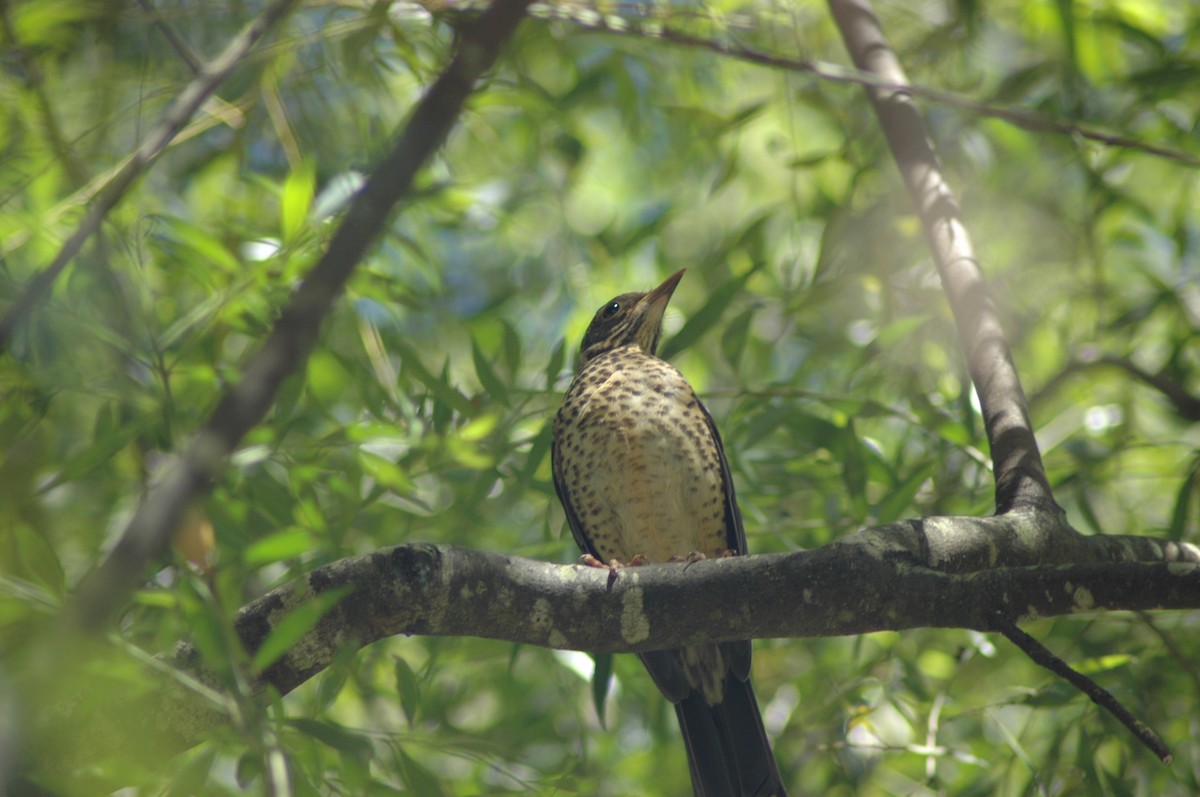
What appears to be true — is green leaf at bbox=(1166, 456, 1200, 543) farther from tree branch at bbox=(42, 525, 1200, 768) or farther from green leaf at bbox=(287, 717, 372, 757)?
green leaf at bbox=(287, 717, 372, 757)

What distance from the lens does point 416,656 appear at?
516 cm

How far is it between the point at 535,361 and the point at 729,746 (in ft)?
7.04

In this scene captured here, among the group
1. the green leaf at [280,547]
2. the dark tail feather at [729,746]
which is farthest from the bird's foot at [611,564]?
the green leaf at [280,547]

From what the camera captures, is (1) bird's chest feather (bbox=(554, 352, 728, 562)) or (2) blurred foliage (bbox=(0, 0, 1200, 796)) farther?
(1) bird's chest feather (bbox=(554, 352, 728, 562))

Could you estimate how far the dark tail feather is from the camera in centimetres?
350

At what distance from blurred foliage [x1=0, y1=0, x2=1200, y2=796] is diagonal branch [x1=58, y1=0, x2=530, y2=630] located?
0.36 meters

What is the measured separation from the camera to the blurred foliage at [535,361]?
262cm

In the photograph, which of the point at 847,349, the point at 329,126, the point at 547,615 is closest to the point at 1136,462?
the point at 847,349

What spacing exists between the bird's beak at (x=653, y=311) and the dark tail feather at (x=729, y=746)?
1613 millimetres

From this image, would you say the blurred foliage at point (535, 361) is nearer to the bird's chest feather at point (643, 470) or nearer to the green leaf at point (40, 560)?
the green leaf at point (40, 560)

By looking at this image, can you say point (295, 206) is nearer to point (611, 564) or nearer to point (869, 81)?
point (611, 564)

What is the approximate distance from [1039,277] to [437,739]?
396cm

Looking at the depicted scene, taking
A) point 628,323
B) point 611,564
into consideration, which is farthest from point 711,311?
point 628,323

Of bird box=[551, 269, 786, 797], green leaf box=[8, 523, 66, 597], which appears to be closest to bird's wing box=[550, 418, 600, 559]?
bird box=[551, 269, 786, 797]
